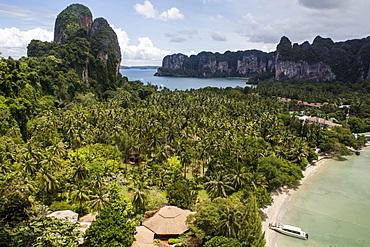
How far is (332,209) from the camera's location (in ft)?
132

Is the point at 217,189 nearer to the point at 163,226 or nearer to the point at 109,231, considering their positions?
the point at 163,226

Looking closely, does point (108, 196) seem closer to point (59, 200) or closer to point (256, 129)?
point (59, 200)

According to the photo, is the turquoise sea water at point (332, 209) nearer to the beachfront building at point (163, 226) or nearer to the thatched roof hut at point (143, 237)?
the beachfront building at point (163, 226)

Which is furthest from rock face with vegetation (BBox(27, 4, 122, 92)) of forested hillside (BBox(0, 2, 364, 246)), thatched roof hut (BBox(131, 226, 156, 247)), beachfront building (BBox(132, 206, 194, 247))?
thatched roof hut (BBox(131, 226, 156, 247))

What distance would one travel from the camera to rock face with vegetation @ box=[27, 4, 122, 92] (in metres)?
114

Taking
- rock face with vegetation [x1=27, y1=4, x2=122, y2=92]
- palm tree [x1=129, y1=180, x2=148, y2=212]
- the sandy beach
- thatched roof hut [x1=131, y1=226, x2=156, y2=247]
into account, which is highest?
rock face with vegetation [x1=27, y1=4, x2=122, y2=92]

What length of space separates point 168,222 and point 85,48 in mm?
110985

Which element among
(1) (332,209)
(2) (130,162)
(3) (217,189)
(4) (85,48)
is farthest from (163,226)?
(4) (85,48)

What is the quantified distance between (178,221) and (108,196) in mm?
8518

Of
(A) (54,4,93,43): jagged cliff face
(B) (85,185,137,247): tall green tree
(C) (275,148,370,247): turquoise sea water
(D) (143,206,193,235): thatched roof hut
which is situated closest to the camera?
(B) (85,185,137,247): tall green tree

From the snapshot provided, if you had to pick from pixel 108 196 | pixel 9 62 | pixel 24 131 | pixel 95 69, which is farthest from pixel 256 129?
pixel 95 69

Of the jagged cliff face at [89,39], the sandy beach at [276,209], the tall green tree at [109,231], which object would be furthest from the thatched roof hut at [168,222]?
the jagged cliff face at [89,39]

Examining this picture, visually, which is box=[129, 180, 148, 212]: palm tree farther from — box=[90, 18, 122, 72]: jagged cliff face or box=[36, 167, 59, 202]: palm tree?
box=[90, 18, 122, 72]: jagged cliff face

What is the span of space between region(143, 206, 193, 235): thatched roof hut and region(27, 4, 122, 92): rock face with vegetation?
9563 cm
